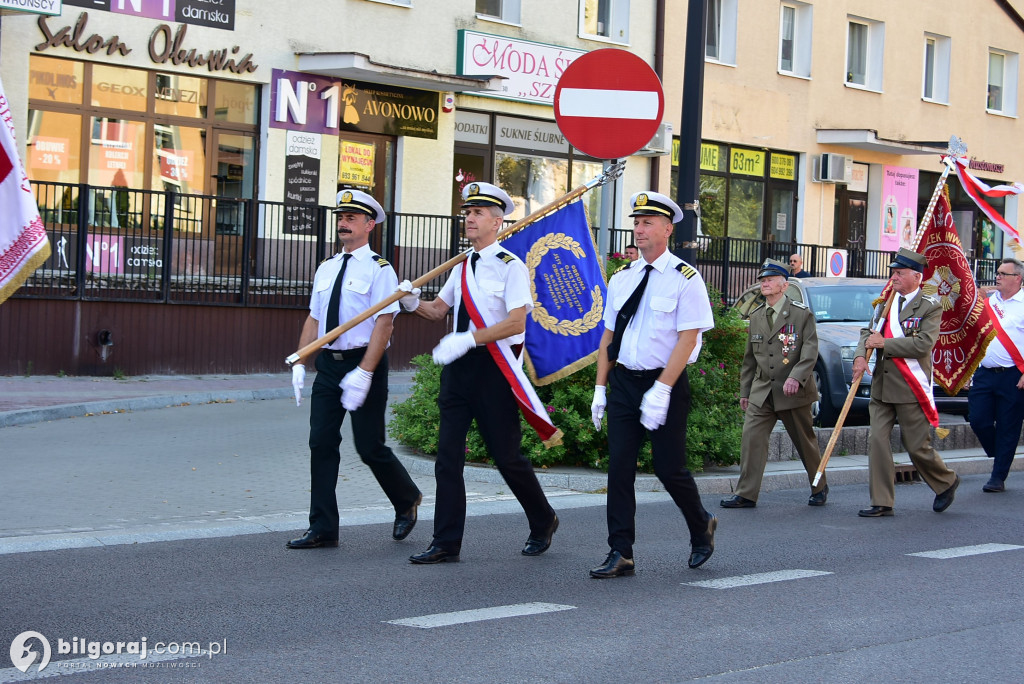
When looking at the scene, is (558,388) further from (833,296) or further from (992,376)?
(833,296)

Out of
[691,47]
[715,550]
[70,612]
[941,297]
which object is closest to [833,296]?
[941,297]

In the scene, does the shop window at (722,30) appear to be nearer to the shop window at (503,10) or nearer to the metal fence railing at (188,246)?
the shop window at (503,10)

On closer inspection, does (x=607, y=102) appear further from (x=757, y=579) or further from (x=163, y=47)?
(x=163, y=47)

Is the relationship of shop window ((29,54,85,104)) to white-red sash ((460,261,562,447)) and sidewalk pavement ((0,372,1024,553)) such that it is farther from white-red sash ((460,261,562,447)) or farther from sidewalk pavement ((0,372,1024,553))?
white-red sash ((460,261,562,447))

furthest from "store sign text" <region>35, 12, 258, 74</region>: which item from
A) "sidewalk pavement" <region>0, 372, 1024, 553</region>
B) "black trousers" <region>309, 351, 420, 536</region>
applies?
"black trousers" <region>309, 351, 420, 536</region>

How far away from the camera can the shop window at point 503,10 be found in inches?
922

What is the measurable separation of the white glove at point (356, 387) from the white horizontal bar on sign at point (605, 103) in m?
2.76

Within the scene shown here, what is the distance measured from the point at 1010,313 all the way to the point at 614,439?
19.0 feet

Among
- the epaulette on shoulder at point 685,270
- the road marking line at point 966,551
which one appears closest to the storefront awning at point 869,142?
the road marking line at point 966,551

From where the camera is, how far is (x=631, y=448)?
7449mm

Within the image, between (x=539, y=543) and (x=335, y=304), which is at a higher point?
(x=335, y=304)

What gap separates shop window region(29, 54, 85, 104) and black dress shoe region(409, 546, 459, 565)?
1288cm

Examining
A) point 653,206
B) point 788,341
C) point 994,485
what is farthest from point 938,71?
point 653,206

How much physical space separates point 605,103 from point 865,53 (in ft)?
74.8
